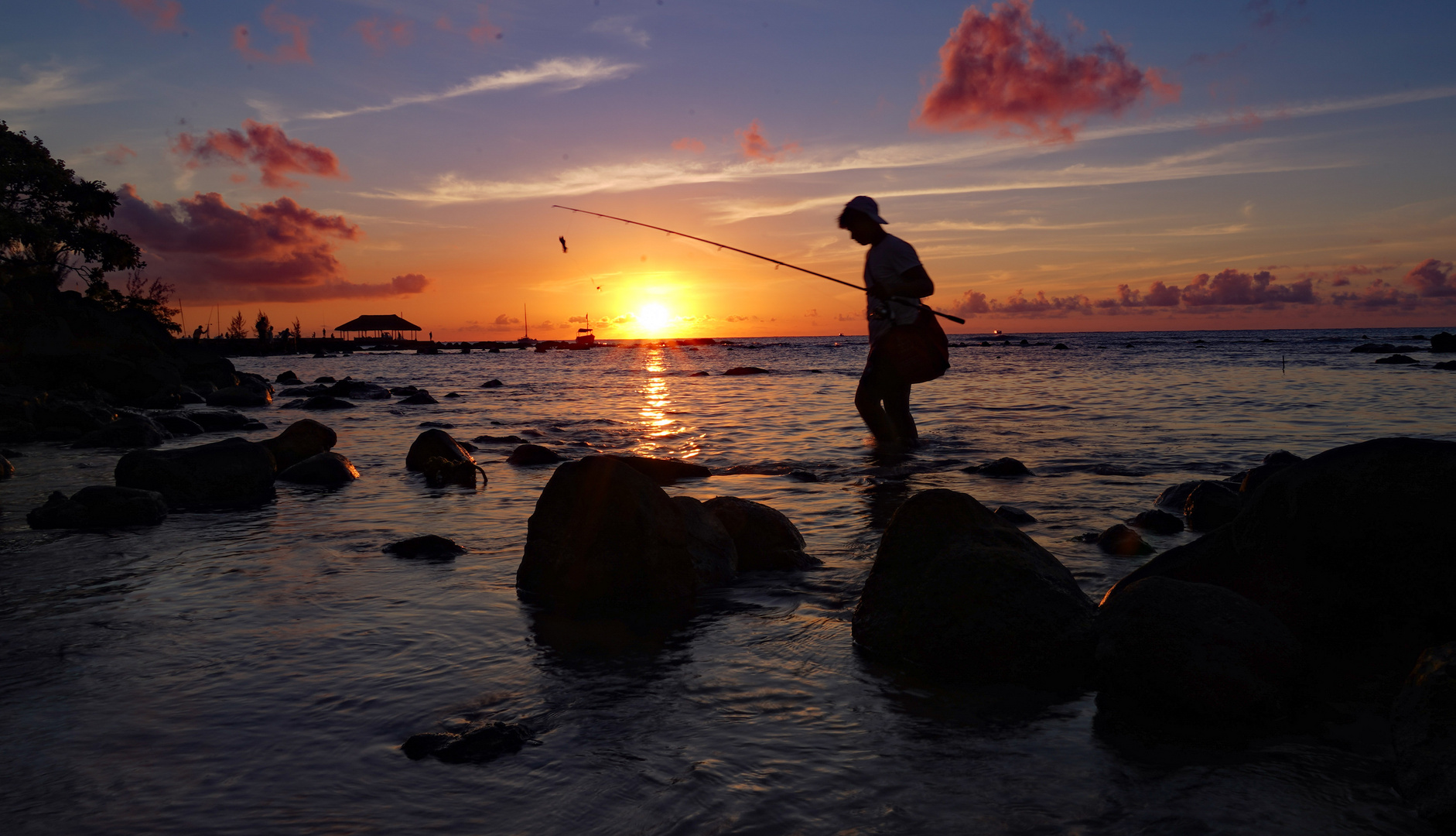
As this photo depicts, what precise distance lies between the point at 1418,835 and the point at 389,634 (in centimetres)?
398

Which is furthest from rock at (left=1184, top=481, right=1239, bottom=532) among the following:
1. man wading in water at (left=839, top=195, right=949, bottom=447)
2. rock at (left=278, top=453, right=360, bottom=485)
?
rock at (left=278, top=453, right=360, bottom=485)

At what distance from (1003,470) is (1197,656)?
561 centimetres

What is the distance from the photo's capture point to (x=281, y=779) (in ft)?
8.62

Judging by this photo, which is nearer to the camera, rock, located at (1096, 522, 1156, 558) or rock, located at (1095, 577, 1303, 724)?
rock, located at (1095, 577, 1303, 724)

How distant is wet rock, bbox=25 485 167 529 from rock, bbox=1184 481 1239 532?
8.44m

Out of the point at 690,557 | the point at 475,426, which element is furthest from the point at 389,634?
the point at 475,426

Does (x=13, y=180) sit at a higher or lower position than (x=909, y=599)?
higher

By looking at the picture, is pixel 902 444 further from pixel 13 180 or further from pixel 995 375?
pixel 13 180

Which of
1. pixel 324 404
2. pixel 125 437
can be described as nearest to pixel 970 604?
pixel 125 437

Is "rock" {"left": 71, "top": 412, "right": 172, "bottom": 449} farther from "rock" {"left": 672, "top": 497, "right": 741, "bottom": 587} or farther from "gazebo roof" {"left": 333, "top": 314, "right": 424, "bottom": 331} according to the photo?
"gazebo roof" {"left": 333, "top": 314, "right": 424, "bottom": 331}

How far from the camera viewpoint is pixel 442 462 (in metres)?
9.09

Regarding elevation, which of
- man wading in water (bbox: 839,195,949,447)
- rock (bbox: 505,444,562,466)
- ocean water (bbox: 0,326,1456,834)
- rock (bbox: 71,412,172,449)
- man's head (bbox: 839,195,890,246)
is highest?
man's head (bbox: 839,195,890,246)

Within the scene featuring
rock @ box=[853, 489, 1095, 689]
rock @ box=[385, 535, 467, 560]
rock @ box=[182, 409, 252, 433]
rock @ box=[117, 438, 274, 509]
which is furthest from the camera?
rock @ box=[182, 409, 252, 433]

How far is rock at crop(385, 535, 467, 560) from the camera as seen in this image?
5672mm
